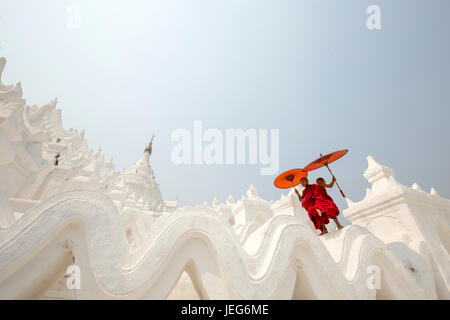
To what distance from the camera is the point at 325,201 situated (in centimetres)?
411

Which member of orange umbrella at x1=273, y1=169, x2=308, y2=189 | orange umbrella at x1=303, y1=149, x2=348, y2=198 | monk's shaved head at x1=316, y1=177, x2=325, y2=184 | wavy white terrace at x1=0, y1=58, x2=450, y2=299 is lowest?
wavy white terrace at x1=0, y1=58, x2=450, y2=299

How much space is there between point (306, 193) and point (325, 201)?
0.40 meters

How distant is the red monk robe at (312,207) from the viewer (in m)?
4.15

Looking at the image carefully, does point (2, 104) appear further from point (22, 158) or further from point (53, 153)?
point (53, 153)

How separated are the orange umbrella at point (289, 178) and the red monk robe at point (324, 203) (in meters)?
0.42

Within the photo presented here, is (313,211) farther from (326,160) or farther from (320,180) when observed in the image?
(326,160)

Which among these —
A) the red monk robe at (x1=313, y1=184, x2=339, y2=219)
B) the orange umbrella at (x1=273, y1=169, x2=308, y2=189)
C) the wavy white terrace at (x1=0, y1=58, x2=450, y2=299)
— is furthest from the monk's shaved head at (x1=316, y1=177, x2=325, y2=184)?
the wavy white terrace at (x1=0, y1=58, x2=450, y2=299)

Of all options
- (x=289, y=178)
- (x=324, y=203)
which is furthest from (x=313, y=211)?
(x=289, y=178)

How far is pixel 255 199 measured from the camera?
13.7 meters

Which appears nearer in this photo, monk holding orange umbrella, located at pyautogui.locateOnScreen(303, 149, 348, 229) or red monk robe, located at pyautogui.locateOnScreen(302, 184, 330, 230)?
monk holding orange umbrella, located at pyautogui.locateOnScreen(303, 149, 348, 229)

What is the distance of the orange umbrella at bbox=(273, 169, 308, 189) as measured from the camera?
4578 millimetres

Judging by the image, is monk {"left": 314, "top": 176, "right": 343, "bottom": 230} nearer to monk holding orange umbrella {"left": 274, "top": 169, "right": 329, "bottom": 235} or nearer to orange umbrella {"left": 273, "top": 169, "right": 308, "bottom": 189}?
monk holding orange umbrella {"left": 274, "top": 169, "right": 329, "bottom": 235}
